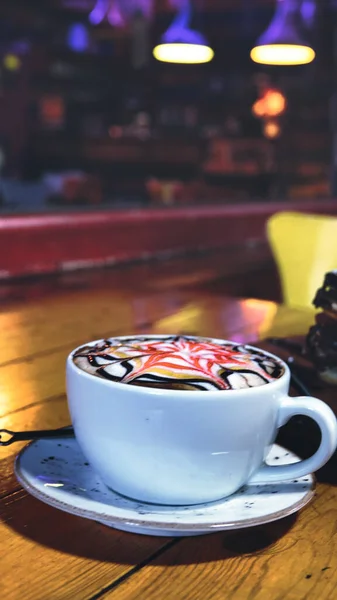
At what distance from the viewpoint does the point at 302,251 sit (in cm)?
226

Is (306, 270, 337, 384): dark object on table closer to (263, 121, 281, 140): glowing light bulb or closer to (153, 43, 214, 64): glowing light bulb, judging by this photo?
(153, 43, 214, 64): glowing light bulb

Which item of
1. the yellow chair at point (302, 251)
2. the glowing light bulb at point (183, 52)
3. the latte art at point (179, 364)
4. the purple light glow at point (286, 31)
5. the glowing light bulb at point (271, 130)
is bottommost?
the yellow chair at point (302, 251)

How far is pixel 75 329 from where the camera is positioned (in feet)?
3.58

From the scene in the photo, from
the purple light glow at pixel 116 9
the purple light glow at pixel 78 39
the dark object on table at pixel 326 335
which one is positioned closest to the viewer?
the dark object on table at pixel 326 335

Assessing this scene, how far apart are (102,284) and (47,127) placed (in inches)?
327

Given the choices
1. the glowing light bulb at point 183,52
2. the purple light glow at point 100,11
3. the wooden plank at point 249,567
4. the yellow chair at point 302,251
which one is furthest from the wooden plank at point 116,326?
the purple light glow at point 100,11

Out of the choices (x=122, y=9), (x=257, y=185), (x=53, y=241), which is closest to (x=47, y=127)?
(x=122, y=9)

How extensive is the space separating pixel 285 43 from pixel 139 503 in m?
5.33

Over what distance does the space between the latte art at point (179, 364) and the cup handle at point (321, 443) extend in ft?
0.08

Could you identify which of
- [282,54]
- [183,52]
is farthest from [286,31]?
[183,52]

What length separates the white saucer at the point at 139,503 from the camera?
44cm

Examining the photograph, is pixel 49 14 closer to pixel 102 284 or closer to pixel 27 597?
pixel 102 284

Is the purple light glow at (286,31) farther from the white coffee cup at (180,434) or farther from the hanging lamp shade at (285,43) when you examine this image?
the white coffee cup at (180,434)

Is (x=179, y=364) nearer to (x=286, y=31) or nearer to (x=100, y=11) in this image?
(x=286, y=31)
